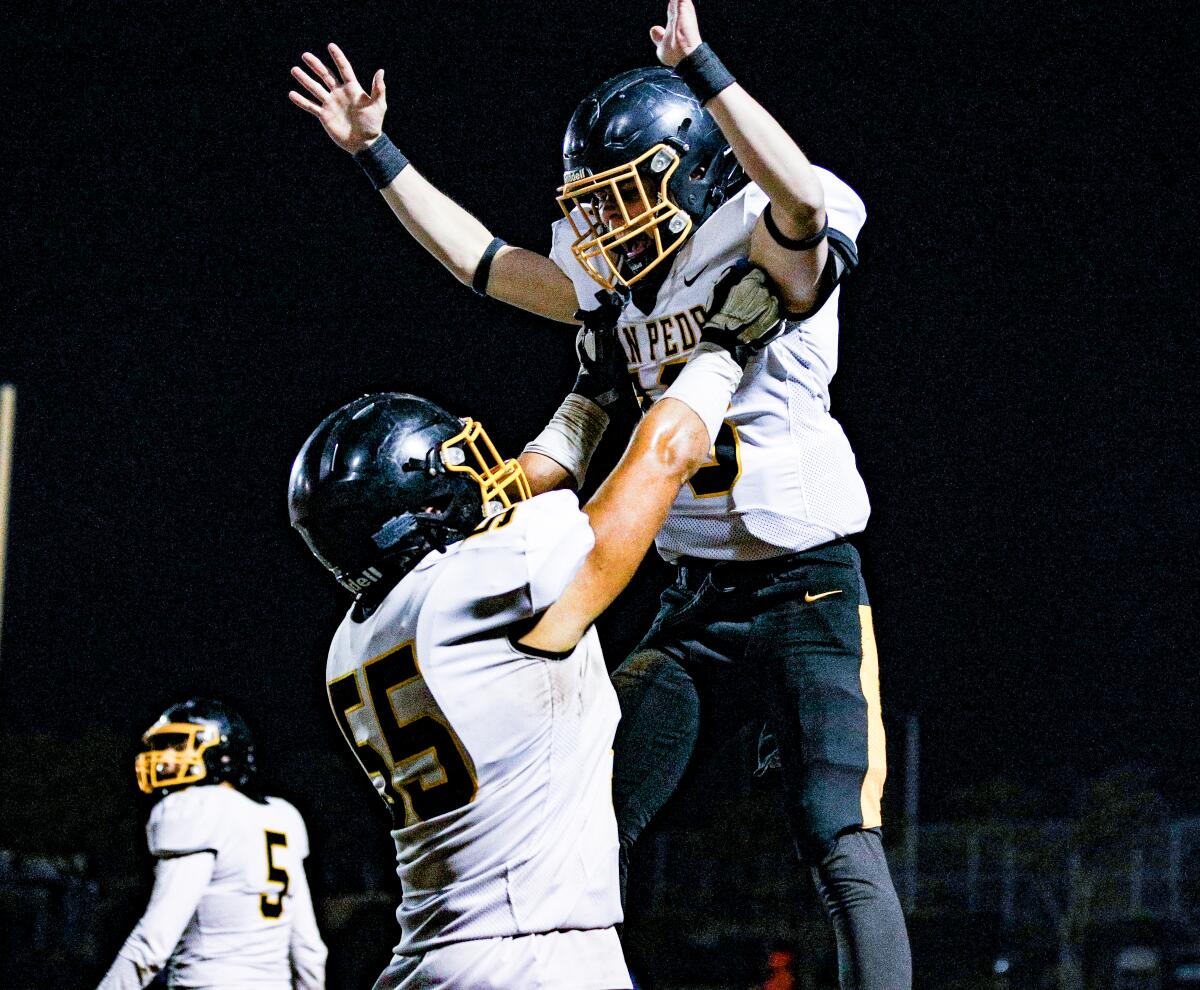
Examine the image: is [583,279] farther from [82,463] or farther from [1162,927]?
[82,463]

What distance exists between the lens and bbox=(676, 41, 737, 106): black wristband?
233cm

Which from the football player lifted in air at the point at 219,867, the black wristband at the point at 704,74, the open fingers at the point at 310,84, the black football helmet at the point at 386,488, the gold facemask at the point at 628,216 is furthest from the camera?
the football player lifted in air at the point at 219,867

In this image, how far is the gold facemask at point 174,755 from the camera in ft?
18.2

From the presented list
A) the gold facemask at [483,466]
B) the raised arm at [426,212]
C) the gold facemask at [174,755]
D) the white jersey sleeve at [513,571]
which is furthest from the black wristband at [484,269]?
the gold facemask at [174,755]

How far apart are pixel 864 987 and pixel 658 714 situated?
590 millimetres

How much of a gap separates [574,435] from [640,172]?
53cm

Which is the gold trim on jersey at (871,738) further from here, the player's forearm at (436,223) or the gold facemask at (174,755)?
the gold facemask at (174,755)

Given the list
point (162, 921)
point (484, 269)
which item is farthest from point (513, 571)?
point (162, 921)

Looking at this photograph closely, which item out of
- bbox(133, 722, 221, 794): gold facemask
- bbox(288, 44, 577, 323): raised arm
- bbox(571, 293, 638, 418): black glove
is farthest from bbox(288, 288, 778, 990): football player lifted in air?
bbox(133, 722, 221, 794): gold facemask

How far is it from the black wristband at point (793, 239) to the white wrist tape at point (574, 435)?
0.63 metres

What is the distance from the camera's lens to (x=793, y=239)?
7.77ft

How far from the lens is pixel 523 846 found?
2.13 m

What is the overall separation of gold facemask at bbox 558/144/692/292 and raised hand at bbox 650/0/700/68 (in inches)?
8.8

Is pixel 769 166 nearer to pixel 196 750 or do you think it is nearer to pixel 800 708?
pixel 800 708
